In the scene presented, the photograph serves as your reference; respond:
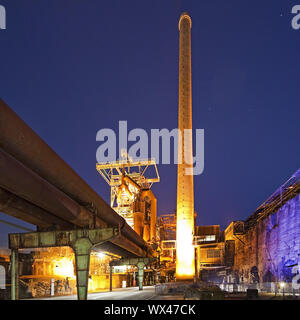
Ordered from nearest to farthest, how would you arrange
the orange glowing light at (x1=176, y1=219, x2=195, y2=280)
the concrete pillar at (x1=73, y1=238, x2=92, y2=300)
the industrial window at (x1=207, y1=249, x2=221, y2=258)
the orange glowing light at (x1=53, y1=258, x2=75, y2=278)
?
the concrete pillar at (x1=73, y1=238, x2=92, y2=300) < the orange glowing light at (x1=53, y1=258, x2=75, y2=278) < the orange glowing light at (x1=176, y1=219, x2=195, y2=280) < the industrial window at (x1=207, y1=249, x2=221, y2=258)

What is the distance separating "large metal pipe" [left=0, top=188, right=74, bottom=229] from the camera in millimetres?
13055

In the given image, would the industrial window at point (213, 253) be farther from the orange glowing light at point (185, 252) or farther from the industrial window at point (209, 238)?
the orange glowing light at point (185, 252)

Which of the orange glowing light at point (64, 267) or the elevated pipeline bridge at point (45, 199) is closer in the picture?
the elevated pipeline bridge at point (45, 199)

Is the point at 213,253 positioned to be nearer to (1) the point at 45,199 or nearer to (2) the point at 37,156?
(1) the point at 45,199

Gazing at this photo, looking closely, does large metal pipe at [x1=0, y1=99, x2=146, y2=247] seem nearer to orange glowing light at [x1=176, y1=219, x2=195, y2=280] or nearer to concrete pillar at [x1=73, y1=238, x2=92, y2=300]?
concrete pillar at [x1=73, y1=238, x2=92, y2=300]

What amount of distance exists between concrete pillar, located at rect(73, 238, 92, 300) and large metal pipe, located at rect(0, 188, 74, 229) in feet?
4.61

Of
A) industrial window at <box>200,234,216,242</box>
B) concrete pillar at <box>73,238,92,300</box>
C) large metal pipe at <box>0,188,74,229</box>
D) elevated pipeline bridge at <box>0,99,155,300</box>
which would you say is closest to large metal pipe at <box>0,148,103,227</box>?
elevated pipeline bridge at <box>0,99,155,300</box>

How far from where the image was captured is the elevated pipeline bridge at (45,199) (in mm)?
9688

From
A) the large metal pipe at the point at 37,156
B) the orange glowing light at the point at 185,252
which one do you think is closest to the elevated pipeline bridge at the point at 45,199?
the large metal pipe at the point at 37,156

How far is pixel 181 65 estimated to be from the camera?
1711 inches

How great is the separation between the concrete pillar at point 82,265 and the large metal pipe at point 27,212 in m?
1.40

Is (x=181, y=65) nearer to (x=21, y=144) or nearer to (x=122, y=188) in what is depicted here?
(x=122, y=188)
